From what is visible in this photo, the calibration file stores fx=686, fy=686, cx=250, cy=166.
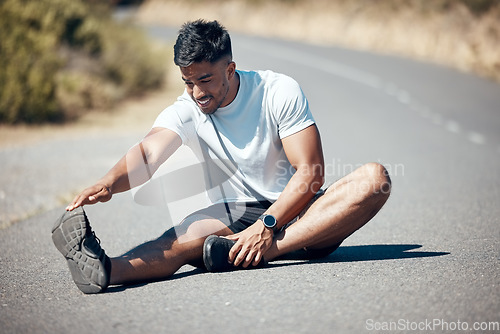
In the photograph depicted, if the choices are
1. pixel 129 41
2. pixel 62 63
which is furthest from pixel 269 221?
pixel 129 41

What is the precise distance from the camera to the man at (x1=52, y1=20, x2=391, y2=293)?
164 inches

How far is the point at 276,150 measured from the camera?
4383 mm

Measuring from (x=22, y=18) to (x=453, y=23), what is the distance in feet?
54.2

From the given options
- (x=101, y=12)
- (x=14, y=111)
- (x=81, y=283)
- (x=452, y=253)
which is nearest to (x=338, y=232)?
(x=452, y=253)

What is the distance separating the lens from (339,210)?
4266 millimetres

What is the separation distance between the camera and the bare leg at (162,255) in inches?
159

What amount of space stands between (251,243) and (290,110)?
2.80 feet

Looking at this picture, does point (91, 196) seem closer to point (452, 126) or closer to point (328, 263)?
point (328, 263)

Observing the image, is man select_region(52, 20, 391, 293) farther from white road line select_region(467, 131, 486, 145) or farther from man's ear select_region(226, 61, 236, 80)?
white road line select_region(467, 131, 486, 145)

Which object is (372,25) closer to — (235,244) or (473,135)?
(473,135)

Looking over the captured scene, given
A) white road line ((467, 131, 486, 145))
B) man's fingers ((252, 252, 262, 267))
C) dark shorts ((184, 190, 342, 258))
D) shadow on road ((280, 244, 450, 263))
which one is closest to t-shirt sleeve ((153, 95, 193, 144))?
dark shorts ((184, 190, 342, 258))

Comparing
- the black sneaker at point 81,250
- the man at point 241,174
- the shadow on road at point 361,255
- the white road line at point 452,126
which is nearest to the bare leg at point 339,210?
the man at point 241,174

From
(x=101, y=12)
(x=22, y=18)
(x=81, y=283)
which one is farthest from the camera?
(x=101, y=12)

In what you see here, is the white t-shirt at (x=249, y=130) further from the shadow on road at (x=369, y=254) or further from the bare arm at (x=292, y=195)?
the shadow on road at (x=369, y=254)
